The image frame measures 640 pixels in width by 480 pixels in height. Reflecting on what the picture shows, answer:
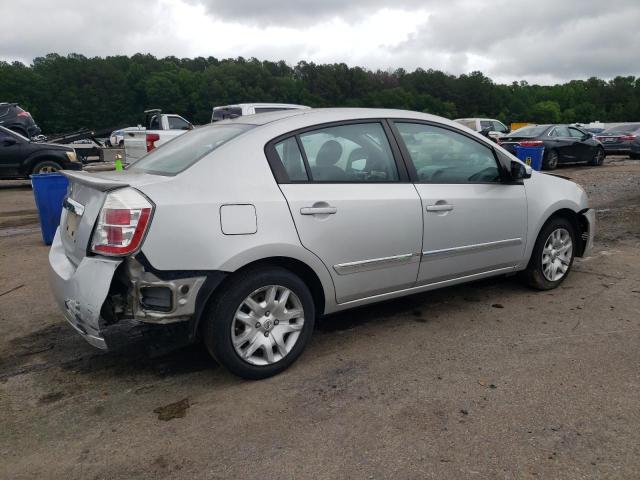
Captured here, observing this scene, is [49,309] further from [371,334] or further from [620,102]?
[620,102]

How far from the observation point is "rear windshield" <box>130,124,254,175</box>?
336 centimetres

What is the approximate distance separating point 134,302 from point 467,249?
247cm

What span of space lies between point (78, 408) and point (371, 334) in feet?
6.60

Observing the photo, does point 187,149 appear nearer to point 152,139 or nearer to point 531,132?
point 152,139

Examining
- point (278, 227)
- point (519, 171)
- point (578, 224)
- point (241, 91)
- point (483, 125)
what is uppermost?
point (241, 91)

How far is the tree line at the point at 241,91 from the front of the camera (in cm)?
7838

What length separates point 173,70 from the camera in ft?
289

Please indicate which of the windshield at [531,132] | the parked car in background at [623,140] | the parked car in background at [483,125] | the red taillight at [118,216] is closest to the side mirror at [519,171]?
the red taillight at [118,216]

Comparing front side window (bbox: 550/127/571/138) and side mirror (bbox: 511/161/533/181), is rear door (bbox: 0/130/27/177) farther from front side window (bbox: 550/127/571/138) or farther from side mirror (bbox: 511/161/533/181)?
front side window (bbox: 550/127/571/138)

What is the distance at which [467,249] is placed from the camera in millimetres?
4121

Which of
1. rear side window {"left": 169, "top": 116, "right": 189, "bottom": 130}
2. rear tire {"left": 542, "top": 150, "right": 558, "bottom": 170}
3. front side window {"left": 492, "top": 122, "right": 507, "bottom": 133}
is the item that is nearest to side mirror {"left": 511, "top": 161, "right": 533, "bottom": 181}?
rear tire {"left": 542, "top": 150, "right": 558, "bottom": 170}

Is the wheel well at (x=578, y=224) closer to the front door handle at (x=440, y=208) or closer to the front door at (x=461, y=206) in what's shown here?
the front door at (x=461, y=206)

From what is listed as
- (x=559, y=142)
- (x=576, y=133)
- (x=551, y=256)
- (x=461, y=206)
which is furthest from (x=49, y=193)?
(x=576, y=133)

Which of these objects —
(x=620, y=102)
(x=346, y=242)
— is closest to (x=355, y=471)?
(x=346, y=242)
